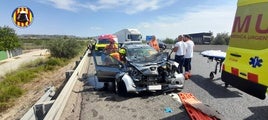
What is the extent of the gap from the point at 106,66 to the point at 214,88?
12.2ft

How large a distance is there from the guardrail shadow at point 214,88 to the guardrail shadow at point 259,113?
1106 millimetres

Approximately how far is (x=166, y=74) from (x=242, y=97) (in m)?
2.30

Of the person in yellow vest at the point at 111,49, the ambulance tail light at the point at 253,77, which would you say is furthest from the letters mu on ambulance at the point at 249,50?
the person in yellow vest at the point at 111,49

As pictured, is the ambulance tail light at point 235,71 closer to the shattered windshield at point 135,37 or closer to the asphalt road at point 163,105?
the asphalt road at point 163,105

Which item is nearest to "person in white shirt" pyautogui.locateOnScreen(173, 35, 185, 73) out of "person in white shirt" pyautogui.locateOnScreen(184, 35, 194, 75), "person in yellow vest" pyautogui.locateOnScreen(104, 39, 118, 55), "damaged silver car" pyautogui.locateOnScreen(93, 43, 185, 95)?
"person in white shirt" pyautogui.locateOnScreen(184, 35, 194, 75)

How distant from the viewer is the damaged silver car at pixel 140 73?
23.0ft

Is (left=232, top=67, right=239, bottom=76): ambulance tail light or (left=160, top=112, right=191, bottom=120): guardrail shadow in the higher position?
(left=232, top=67, right=239, bottom=76): ambulance tail light

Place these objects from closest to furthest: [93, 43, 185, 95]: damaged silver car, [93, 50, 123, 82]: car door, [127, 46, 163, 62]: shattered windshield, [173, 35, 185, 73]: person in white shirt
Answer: [93, 43, 185, 95]: damaged silver car < [93, 50, 123, 82]: car door < [127, 46, 163, 62]: shattered windshield < [173, 35, 185, 73]: person in white shirt

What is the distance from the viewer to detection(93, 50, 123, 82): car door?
7732 millimetres

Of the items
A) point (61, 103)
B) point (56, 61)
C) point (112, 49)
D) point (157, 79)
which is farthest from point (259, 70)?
point (56, 61)

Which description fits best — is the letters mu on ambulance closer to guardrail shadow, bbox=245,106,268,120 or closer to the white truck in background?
guardrail shadow, bbox=245,106,268,120

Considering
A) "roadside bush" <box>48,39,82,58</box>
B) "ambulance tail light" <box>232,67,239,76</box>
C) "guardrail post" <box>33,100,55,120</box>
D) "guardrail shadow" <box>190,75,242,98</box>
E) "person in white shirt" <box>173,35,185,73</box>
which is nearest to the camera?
"ambulance tail light" <box>232,67,239,76</box>

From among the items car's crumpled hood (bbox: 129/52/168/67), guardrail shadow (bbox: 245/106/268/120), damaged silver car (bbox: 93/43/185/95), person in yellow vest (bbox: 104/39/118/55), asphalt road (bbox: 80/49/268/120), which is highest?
person in yellow vest (bbox: 104/39/118/55)

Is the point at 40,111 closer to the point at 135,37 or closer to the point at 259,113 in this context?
the point at 259,113
